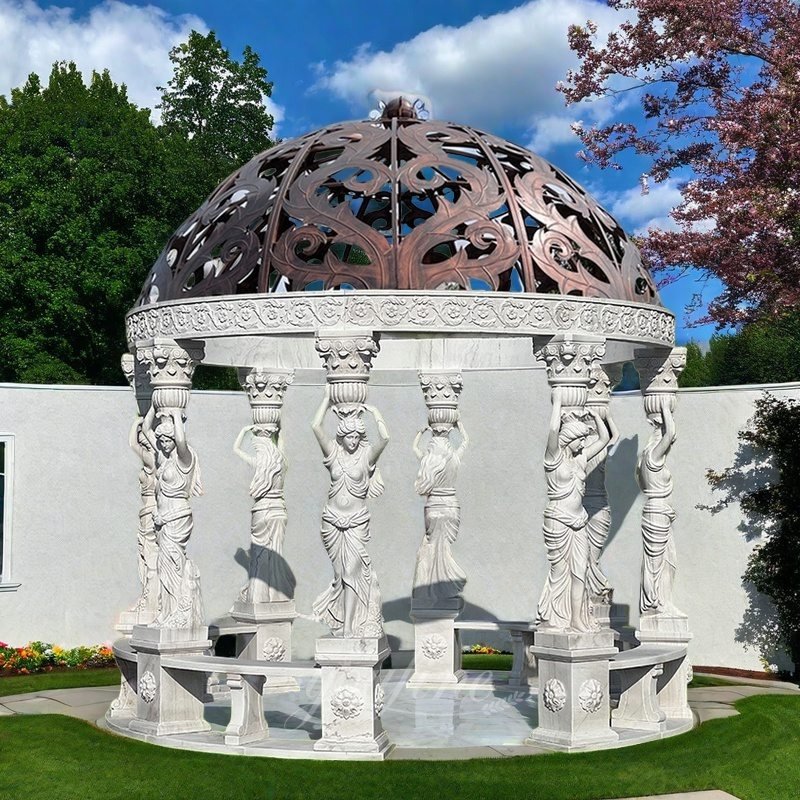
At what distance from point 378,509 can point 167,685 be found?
29.2 feet

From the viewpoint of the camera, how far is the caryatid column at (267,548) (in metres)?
13.3

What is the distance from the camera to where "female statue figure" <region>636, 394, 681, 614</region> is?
1148 centimetres

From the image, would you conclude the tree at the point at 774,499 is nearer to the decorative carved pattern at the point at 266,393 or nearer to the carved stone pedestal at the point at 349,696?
the decorative carved pattern at the point at 266,393

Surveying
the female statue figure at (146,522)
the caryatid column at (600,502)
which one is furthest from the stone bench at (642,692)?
the female statue figure at (146,522)

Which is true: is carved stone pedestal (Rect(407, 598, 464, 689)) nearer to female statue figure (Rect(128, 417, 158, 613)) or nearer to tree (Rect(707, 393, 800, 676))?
female statue figure (Rect(128, 417, 158, 613))

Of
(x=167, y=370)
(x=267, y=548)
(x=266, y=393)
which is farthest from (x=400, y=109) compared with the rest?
(x=267, y=548)

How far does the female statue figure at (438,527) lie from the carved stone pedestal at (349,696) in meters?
4.85

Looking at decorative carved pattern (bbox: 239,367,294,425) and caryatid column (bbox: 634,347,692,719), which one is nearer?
caryatid column (bbox: 634,347,692,719)

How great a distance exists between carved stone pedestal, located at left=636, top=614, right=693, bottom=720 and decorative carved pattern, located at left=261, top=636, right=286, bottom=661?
4412 mm

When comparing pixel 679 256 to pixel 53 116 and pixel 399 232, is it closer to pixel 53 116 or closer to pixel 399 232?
pixel 399 232

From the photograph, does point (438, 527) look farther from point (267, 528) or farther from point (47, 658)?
point (47, 658)

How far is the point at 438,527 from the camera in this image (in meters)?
14.3

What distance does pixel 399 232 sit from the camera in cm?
962

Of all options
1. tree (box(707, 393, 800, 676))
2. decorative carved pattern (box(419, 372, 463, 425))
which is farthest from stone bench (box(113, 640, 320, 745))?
tree (box(707, 393, 800, 676))
